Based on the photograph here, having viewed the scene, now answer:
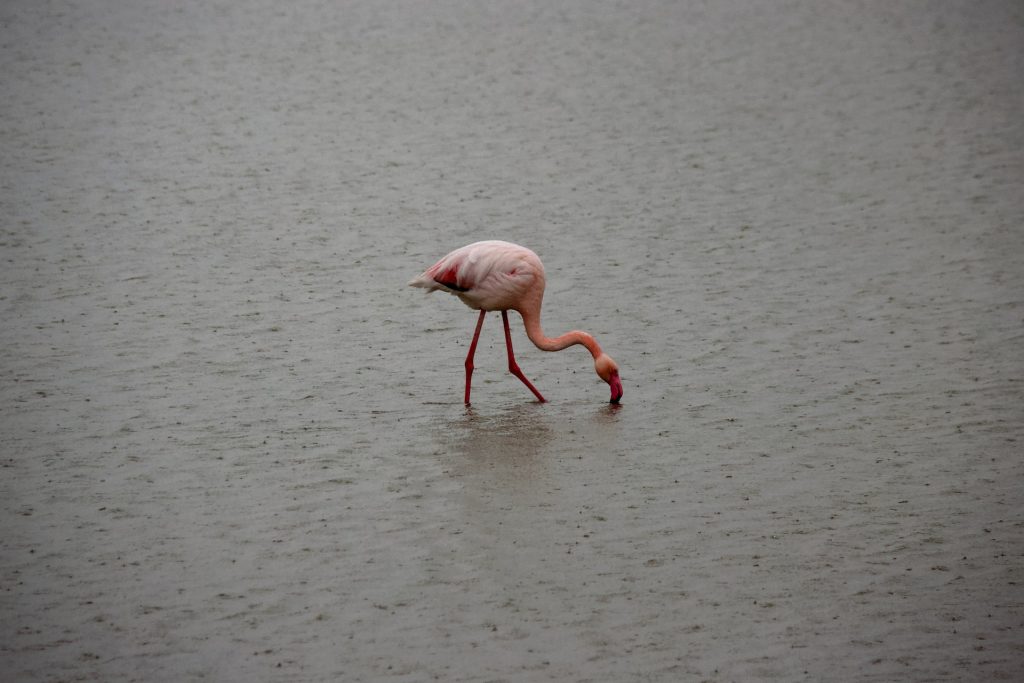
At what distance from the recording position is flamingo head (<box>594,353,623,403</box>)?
894 cm

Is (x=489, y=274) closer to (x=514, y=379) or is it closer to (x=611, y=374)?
(x=514, y=379)

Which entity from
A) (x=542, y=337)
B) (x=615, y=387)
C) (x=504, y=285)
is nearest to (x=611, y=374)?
(x=615, y=387)

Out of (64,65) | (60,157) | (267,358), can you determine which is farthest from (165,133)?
(267,358)

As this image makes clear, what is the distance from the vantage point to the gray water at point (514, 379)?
242 inches

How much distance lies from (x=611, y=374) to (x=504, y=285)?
0.93 m

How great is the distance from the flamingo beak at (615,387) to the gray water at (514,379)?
18 centimetres

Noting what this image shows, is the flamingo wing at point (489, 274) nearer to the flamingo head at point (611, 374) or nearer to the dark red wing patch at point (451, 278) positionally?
the dark red wing patch at point (451, 278)

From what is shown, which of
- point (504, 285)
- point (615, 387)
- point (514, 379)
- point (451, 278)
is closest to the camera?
point (615, 387)

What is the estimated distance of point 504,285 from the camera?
9.10 meters

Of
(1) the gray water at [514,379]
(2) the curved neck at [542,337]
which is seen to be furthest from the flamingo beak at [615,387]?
(2) the curved neck at [542,337]

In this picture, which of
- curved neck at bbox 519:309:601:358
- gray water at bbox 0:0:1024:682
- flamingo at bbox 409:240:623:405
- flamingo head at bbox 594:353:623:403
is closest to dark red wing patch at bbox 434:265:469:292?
flamingo at bbox 409:240:623:405

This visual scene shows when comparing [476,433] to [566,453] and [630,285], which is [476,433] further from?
[630,285]

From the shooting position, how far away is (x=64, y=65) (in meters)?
19.6

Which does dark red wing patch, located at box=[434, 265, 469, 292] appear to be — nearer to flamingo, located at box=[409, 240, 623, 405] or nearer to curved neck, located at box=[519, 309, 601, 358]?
flamingo, located at box=[409, 240, 623, 405]
